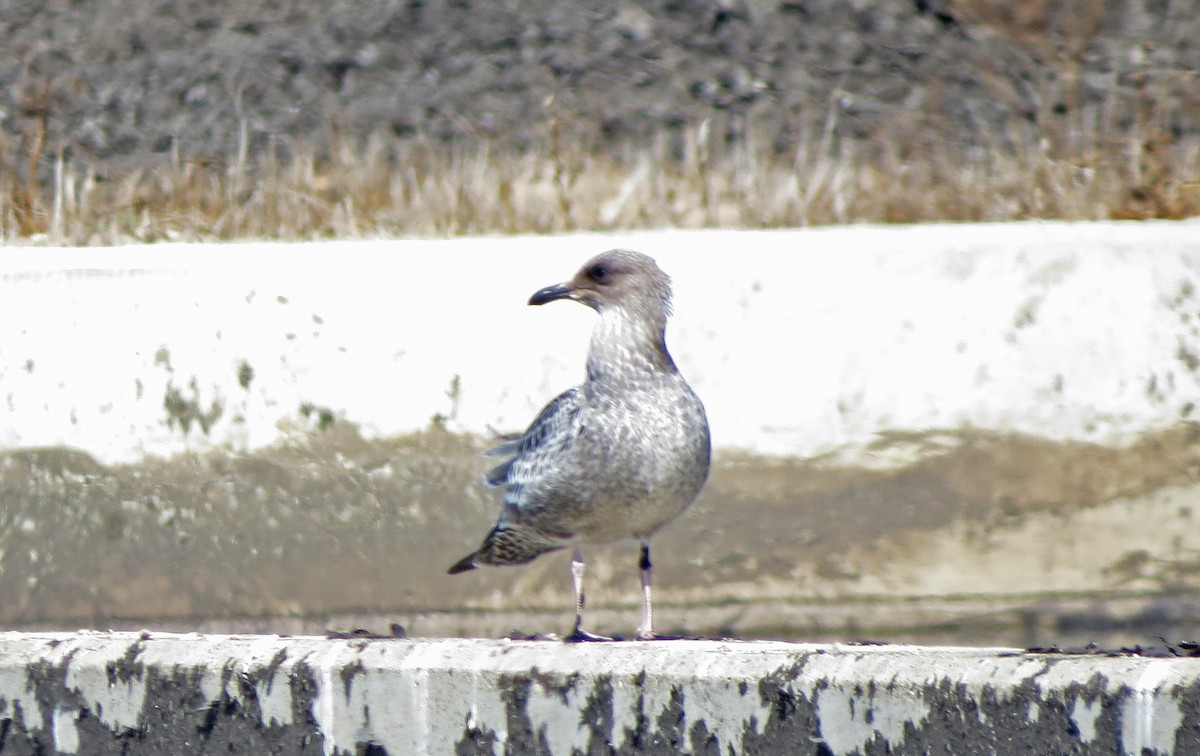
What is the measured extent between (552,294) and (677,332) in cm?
34

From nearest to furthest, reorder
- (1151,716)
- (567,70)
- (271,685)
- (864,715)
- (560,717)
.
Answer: (1151,716) → (864,715) → (560,717) → (271,685) → (567,70)

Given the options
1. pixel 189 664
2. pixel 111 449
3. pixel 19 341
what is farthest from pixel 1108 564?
pixel 19 341

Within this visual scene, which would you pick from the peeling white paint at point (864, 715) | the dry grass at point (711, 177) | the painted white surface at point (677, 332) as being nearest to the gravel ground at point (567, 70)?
the dry grass at point (711, 177)

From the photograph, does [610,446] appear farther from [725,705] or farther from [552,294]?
[725,705]

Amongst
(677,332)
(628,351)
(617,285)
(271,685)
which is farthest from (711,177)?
(271,685)

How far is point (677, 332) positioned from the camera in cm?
408

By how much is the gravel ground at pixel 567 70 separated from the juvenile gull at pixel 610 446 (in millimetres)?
2039

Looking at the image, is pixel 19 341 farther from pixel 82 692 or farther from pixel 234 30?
pixel 234 30

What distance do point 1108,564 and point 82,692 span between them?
2118 millimetres

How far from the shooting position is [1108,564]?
3.84 m

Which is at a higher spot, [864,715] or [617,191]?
[617,191]

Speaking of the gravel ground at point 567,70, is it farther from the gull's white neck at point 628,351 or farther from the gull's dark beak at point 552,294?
the gull's white neck at point 628,351

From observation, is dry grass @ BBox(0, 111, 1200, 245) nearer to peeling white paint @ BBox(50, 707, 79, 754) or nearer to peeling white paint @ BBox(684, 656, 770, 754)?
peeling white paint @ BBox(50, 707, 79, 754)

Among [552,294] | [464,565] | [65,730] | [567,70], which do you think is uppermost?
[567,70]
